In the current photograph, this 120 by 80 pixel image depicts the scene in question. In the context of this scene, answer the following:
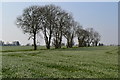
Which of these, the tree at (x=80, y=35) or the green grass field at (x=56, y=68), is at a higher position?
the tree at (x=80, y=35)

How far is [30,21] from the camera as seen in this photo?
74.2 metres

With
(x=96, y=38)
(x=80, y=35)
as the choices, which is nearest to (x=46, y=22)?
(x=80, y=35)

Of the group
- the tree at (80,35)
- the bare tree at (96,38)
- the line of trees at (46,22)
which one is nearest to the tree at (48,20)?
the line of trees at (46,22)

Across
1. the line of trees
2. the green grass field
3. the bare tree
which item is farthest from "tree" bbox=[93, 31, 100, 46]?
the green grass field

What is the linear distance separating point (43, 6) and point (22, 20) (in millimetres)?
11177

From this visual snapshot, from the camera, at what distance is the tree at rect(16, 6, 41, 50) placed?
74250mm

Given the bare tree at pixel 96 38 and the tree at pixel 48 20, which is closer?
the tree at pixel 48 20

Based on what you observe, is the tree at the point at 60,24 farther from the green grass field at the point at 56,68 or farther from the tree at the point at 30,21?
the green grass field at the point at 56,68

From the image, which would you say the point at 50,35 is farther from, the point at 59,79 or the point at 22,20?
the point at 59,79

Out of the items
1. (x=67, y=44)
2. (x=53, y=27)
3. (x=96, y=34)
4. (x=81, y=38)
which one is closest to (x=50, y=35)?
(x=53, y=27)

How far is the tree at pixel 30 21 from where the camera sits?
7425 cm

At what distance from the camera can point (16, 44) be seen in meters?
134

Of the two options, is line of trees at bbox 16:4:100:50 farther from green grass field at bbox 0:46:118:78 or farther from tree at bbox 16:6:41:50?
green grass field at bbox 0:46:118:78

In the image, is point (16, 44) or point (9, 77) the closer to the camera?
point (9, 77)
